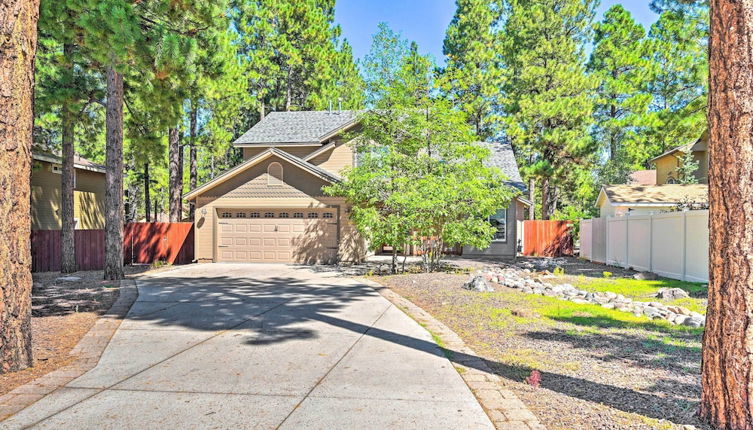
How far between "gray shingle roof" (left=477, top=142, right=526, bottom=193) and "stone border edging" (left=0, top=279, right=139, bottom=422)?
17.7 meters

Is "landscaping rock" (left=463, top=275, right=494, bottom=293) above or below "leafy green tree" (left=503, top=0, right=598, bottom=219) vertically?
below

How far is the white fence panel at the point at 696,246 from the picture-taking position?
1089cm

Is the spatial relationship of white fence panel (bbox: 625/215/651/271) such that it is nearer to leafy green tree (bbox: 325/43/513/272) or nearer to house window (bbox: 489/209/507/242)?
leafy green tree (bbox: 325/43/513/272)

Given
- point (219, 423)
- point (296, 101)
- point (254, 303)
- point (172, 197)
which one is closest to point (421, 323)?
point (254, 303)

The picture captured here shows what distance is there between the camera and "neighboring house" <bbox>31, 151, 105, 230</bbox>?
18.6 metres

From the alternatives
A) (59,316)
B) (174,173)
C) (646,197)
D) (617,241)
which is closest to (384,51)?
(174,173)

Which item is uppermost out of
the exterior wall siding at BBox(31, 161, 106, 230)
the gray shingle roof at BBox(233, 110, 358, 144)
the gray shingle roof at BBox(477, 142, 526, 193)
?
the gray shingle roof at BBox(233, 110, 358, 144)

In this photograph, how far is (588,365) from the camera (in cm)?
508

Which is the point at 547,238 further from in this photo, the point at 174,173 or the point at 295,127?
the point at 174,173

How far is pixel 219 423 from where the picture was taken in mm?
3715

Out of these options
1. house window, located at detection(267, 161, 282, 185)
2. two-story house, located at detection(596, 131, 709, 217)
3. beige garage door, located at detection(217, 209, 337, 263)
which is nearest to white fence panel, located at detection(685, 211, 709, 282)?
two-story house, located at detection(596, 131, 709, 217)

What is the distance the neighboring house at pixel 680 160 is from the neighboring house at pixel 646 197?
4.69 meters

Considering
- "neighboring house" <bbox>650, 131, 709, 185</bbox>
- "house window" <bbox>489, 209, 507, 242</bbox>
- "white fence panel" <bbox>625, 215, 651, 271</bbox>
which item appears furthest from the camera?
"neighboring house" <bbox>650, 131, 709, 185</bbox>

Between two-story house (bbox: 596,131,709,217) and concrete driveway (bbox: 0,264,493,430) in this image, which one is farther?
two-story house (bbox: 596,131,709,217)
